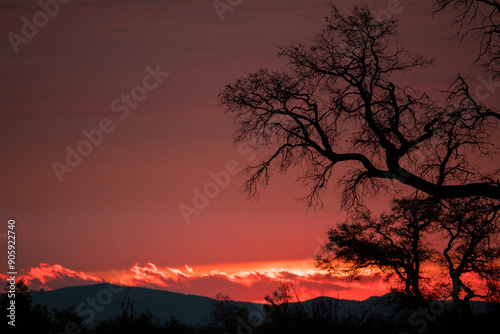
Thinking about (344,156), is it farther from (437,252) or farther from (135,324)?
(437,252)

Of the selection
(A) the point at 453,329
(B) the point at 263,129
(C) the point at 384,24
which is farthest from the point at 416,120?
(A) the point at 453,329

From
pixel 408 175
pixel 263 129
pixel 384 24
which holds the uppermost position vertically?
pixel 384 24

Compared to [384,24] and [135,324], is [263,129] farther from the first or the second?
[135,324]

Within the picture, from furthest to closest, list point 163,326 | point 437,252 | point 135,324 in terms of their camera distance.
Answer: point 437,252
point 163,326
point 135,324

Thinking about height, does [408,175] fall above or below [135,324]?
above

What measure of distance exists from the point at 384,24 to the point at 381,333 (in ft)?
31.6

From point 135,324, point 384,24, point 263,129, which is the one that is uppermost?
point 384,24

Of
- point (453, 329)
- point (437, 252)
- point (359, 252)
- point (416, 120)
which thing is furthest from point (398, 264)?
point (453, 329)

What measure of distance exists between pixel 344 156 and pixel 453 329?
6.92m

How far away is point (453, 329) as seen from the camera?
1116 centimetres

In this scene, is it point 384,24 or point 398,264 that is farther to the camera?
point 398,264

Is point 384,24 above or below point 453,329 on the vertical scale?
above

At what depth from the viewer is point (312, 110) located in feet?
57.5

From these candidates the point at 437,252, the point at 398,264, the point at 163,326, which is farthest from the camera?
the point at 437,252
